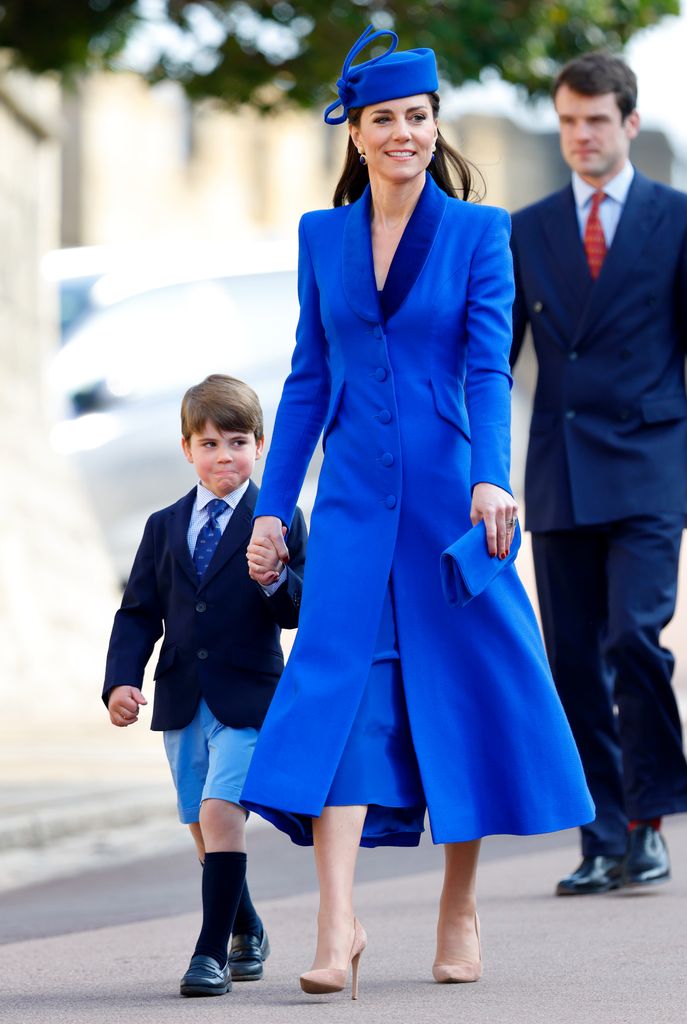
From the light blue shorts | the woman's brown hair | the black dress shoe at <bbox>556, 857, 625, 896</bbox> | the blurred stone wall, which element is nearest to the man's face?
the woman's brown hair

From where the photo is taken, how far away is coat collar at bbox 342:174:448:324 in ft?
14.9

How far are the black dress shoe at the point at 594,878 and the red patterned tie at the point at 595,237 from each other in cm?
Result: 167

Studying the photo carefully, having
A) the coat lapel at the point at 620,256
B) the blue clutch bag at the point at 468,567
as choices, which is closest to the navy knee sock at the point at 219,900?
the blue clutch bag at the point at 468,567

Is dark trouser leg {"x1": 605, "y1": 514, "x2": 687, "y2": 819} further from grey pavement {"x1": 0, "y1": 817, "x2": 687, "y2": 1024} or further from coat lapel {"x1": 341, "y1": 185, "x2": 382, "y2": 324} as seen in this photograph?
coat lapel {"x1": 341, "y1": 185, "x2": 382, "y2": 324}

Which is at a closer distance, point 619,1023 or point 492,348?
point 619,1023

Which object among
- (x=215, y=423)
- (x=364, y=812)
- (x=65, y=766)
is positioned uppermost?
(x=215, y=423)

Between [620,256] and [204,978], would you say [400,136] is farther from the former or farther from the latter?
[620,256]

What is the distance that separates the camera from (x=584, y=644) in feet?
20.9

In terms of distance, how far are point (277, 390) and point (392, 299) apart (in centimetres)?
985

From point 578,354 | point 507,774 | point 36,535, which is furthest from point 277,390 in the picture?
point 507,774

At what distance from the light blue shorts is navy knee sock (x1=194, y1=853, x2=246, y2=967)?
0.42ft

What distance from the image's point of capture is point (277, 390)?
566 inches

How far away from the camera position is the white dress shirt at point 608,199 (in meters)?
6.42

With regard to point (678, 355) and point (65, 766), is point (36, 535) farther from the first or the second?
point (678, 355)
